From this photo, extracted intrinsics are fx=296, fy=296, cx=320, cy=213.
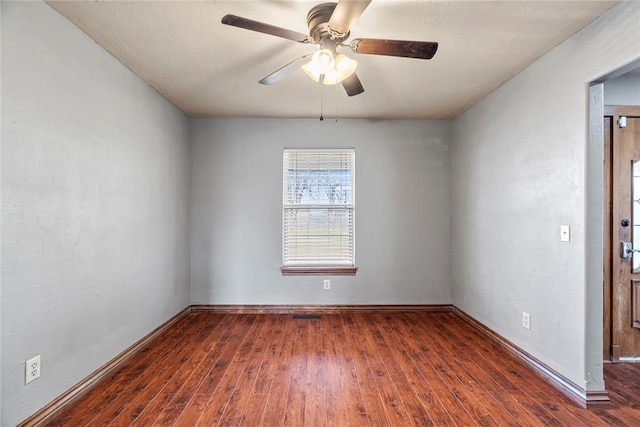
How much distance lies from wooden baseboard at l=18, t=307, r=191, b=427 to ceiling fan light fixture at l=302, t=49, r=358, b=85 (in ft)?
8.28

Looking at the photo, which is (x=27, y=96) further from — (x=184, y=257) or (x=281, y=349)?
(x=281, y=349)

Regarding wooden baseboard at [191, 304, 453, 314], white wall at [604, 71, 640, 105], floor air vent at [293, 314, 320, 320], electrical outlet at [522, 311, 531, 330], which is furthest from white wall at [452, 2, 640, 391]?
floor air vent at [293, 314, 320, 320]

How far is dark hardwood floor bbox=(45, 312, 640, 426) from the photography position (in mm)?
1785

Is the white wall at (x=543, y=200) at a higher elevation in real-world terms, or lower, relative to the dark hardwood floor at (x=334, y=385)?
higher

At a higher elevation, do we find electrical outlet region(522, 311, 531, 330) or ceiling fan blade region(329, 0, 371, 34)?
ceiling fan blade region(329, 0, 371, 34)

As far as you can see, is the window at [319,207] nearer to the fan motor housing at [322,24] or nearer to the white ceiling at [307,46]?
the white ceiling at [307,46]

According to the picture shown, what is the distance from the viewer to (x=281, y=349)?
268 centimetres

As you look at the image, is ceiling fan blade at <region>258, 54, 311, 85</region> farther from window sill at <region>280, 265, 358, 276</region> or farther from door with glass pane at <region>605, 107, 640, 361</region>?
door with glass pane at <region>605, 107, 640, 361</region>

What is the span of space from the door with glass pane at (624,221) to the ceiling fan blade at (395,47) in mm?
1904

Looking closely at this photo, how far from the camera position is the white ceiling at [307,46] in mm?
1753

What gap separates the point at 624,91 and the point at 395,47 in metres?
2.19

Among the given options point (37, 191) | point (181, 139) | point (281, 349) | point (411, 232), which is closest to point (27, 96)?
point (37, 191)

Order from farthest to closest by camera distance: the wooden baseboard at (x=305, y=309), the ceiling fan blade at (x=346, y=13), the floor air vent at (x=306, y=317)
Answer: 1. the wooden baseboard at (x=305, y=309)
2. the floor air vent at (x=306, y=317)
3. the ceiling fan blade at (x=346, y=13)

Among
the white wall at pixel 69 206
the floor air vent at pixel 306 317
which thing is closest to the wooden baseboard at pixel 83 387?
the white wall at pixel 69 206
